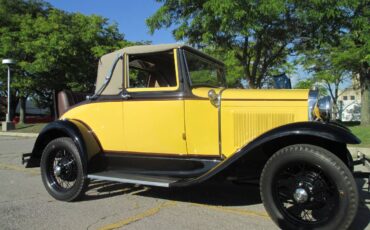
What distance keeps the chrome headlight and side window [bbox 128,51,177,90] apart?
1.73 meters

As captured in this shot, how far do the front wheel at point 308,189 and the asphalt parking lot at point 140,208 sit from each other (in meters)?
0.36

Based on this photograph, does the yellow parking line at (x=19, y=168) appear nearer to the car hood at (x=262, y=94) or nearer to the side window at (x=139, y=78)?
the side window at (x=139, y=78)

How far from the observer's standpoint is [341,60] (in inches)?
645

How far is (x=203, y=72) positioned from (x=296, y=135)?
1885 mm

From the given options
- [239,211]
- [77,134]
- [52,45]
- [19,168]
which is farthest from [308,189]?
[52,45]

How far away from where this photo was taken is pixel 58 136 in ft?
20.4

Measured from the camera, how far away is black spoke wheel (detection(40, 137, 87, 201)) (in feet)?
18.3

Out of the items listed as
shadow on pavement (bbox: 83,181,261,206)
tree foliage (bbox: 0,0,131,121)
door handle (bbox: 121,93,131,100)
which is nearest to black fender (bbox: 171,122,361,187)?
shadow on pavement (bbox: 83,181,261,206)

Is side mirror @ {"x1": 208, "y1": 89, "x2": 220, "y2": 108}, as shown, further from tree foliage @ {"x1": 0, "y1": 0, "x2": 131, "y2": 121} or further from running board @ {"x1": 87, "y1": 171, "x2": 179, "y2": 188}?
tree foliage @ {"x1": 0, "y1": 0, "x2": 131, "y2": 121}

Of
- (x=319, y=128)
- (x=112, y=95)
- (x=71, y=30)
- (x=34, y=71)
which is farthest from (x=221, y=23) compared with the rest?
(x=71, y=30)

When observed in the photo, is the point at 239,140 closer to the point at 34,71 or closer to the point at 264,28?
the point at 264,28

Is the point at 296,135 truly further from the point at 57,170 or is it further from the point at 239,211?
the point at 57,170

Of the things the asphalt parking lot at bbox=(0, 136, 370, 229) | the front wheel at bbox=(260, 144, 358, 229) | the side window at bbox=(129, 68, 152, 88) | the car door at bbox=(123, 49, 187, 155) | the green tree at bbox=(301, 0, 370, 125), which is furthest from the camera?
the green tree at bbox=(301, 0, 370, 125)

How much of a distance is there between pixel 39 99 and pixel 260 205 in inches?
1359
